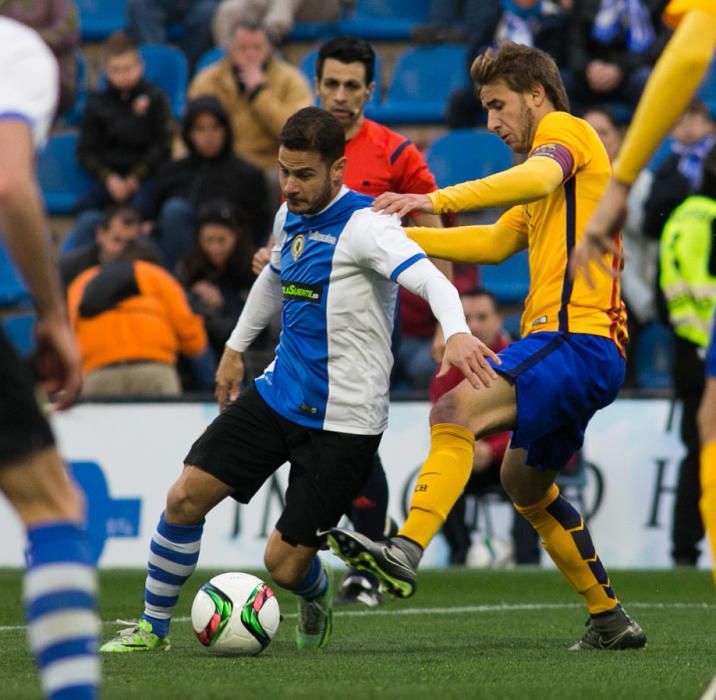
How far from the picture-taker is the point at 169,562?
19.9ft

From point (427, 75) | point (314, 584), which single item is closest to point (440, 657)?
point (314, 584)

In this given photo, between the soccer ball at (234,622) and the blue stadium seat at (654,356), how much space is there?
7.19m

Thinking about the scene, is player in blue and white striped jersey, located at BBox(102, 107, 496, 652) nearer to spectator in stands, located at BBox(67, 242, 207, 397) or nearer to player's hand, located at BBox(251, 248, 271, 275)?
player's hand, located at BBox(251, 248, 271, 275)

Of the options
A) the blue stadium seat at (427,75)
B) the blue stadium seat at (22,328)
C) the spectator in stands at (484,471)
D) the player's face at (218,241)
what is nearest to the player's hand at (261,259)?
the spectator in stands at (484,471)

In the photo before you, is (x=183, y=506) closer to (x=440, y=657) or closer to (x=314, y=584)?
(x=314, y=584)

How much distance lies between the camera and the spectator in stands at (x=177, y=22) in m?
15.8

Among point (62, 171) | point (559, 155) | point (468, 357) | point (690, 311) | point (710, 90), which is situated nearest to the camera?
point (468, 357)

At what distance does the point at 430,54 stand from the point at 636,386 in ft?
13.8

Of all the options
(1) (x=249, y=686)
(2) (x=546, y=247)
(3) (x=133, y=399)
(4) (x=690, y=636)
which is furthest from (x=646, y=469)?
(1) (x=249, y=686)

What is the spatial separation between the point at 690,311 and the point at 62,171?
6.98 m

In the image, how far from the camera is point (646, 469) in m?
11.1

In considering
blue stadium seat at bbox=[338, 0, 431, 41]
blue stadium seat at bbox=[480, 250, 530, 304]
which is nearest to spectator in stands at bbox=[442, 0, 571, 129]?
blue stadium seat at bbox=[480, 250, 530, 304]

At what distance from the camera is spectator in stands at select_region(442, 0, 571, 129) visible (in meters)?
13.9

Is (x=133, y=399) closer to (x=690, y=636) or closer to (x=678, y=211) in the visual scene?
(x=678, y=211)
